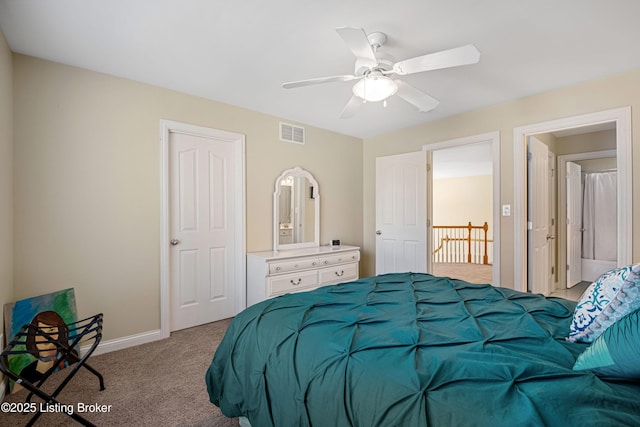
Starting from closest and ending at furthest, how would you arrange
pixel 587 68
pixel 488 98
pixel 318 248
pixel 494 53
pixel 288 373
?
pixel 288 373 → pixel 494 53 → pixel 587 68 → pixel 488 98 → pixel 318 248

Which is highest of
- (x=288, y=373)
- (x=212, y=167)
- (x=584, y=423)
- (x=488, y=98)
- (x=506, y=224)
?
(x=488, y=98)

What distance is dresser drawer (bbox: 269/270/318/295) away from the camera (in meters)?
3.33

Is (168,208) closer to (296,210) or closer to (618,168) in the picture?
(296,210)

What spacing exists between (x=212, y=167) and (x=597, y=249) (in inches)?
235

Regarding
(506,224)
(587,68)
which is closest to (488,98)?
(587,68)

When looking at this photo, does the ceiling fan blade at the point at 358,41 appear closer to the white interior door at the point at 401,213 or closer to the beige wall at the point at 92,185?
the beige wall at the point at 92,185

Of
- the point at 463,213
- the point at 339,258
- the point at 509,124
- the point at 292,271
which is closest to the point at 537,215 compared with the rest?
the point at 509,124

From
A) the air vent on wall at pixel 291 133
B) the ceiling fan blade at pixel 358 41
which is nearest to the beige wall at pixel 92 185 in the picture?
the air vent on wall at pixel 291 133

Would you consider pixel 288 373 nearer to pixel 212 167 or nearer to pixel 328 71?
pixel 328 71

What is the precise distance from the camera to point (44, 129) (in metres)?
2.43

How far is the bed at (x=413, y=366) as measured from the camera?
2.77 feet

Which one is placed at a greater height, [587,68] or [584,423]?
[587,68]

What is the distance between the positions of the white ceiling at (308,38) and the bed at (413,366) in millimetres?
1742

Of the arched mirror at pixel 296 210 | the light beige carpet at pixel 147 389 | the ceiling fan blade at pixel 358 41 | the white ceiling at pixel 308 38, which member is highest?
the white ceiling at pixel 308 38
